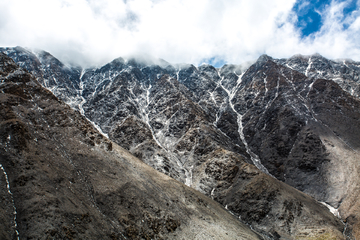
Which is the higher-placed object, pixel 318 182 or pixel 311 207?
pixel 318 182

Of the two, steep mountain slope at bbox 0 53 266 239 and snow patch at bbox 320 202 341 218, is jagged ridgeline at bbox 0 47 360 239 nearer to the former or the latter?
snow patch at bbox 320 202 341 218

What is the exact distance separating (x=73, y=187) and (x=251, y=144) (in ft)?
375

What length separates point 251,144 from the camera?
133875 mm

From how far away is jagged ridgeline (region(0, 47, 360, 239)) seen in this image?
209 ft

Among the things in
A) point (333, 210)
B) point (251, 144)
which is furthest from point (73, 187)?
point (251, 144)

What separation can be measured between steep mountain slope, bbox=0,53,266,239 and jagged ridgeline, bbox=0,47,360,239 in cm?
59

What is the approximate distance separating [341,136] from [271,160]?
3619 centimetres

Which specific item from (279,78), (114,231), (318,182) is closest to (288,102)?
(279,78)

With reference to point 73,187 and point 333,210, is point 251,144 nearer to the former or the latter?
point 333,210

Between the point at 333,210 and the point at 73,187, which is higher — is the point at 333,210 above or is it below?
above

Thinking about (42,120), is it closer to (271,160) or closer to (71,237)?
(71,237)

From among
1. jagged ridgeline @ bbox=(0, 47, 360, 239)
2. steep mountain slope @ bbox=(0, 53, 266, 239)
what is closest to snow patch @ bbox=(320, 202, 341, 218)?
jagged ridgeline @ bbox=(0, 47, 360, 239)

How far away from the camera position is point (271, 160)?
11488 cm

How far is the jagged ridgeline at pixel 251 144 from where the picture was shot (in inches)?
2511
